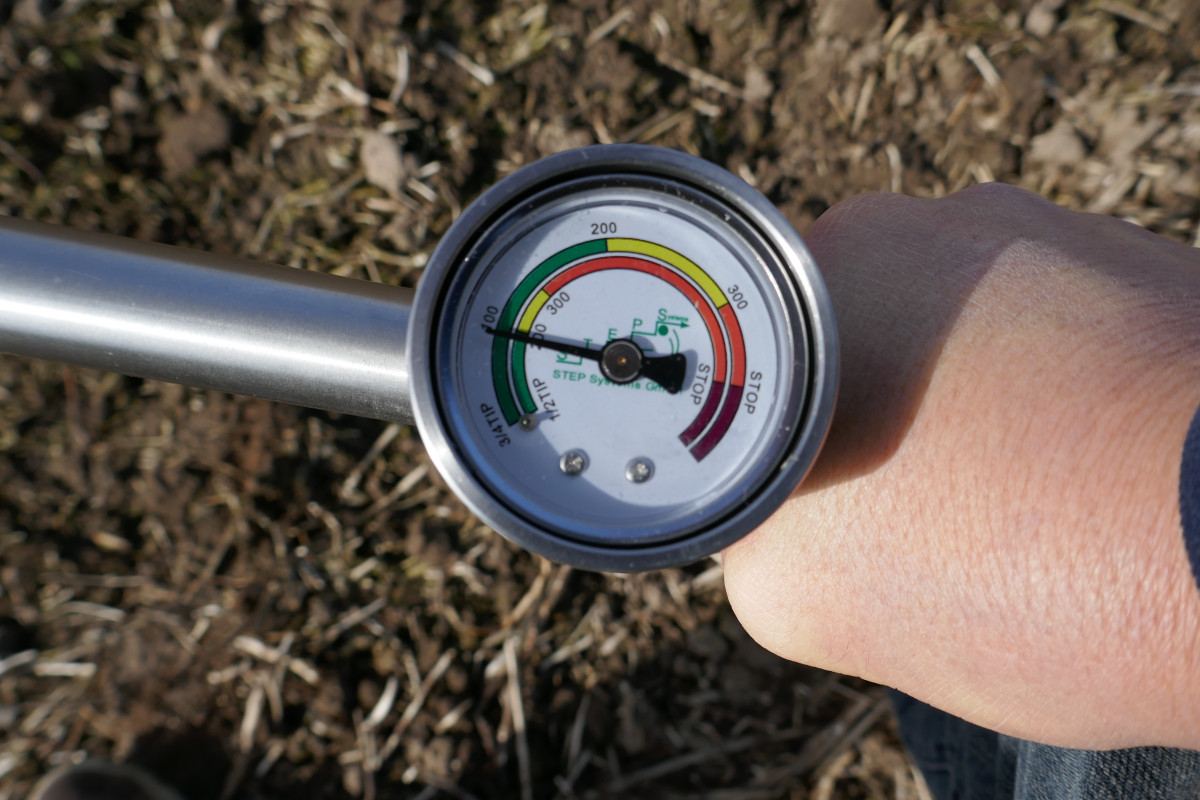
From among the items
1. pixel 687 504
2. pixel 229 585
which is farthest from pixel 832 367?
pixel 229 585

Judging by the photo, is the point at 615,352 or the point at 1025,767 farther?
the point at 1025,767

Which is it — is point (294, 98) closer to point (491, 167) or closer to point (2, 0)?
point (491, 167)

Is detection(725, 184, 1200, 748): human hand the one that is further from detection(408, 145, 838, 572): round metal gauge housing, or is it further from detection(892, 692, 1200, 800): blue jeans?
detection(892, 692, 1200, 800): blue jeans

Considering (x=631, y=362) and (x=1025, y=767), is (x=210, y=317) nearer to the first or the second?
(x=631, y=362)

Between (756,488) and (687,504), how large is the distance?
13 centimetres

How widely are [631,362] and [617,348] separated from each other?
37mm

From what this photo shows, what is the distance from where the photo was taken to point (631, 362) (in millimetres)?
1399

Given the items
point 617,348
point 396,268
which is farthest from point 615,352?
point 396,268

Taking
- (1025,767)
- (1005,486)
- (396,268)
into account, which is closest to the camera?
(1005,486)

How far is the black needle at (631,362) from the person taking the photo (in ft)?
4.60

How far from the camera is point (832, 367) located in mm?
1313

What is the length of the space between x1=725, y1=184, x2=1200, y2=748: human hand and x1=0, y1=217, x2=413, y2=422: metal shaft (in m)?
0.84

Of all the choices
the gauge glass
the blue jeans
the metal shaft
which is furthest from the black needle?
the blue jeans

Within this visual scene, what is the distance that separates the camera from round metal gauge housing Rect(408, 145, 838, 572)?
1360 mm
